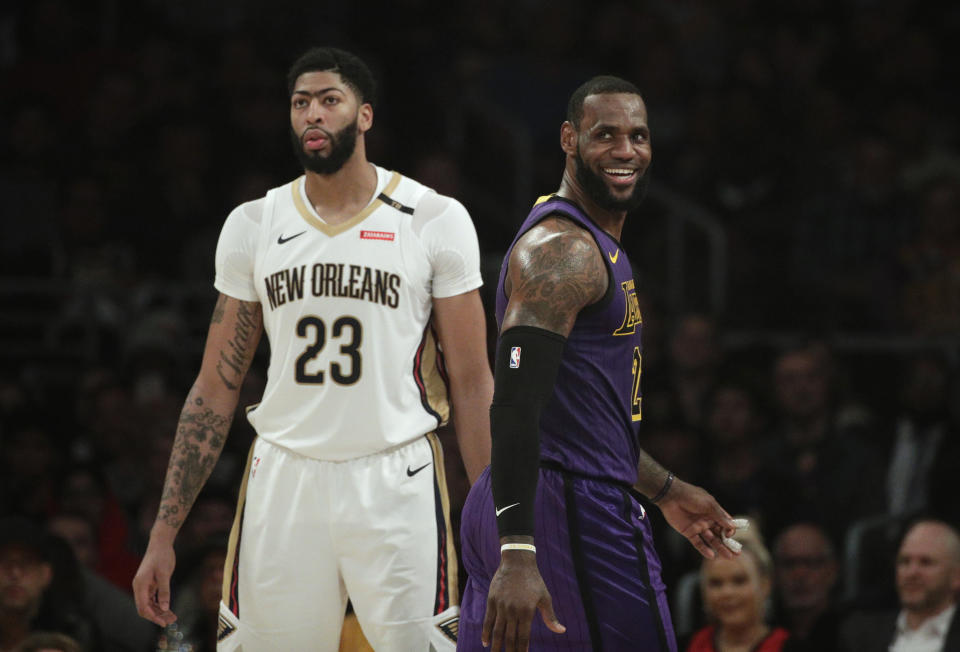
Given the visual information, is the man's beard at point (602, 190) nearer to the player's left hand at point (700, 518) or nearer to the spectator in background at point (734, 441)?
the player's left hand at point (700, 518)

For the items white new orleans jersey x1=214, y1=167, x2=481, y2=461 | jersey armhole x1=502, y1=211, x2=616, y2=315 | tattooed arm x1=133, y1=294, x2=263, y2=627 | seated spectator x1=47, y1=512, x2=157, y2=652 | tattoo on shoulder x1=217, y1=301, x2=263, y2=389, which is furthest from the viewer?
seated spectator x1=47, y1=512, x2=157, y2=652

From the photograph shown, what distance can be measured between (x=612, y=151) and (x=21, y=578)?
3.51m

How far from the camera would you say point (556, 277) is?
3.78m

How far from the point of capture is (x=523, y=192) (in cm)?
1045

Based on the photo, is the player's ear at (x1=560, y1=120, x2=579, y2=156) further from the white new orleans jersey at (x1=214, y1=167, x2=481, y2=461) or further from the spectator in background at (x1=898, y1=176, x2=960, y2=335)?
the spectator in background at (x1=898, y1=176, x2=960, y2=335)

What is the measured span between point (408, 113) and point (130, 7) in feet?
8.12

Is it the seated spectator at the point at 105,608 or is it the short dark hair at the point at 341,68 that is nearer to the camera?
the short dark hair at the point at 341,68

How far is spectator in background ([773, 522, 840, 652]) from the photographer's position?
22.7 ft

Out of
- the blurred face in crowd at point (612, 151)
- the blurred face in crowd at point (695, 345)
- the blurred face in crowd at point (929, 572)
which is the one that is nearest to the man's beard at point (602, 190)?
the blurred face in crowd at point (612, 151)

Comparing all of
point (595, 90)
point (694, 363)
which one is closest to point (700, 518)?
point (595, 90)

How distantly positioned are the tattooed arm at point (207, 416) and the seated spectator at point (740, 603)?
232 centimetres

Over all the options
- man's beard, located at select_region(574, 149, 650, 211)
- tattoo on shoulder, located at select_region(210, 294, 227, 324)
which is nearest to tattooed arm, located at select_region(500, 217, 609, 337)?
man's beard, located at select_region(574, 149, 650, 211)

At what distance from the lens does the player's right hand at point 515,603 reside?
354 cm

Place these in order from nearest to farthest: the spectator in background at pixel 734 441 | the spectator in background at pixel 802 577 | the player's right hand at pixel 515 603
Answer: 1. the player's right hand at pixel 515 603
2. the spectator in background at pixel 802 577
3. the spectator in background at pixel 734 441
